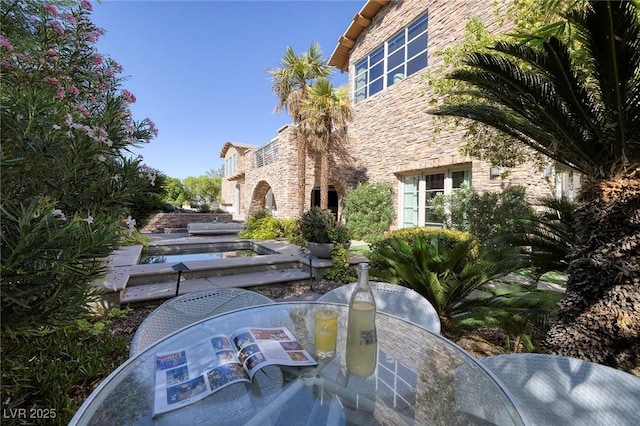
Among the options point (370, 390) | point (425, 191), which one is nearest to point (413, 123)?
point (425, 191)

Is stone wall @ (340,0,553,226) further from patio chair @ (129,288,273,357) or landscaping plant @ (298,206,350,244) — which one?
patio chair @ (129,288,273,357)

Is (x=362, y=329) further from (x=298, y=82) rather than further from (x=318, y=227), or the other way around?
(x=298, y=82)

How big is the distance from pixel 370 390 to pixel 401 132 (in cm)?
932

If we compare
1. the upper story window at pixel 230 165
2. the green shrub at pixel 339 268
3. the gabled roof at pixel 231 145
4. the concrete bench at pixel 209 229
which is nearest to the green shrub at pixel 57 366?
the green shrub at pixel 339 268

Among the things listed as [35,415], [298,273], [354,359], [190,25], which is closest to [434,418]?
[354,359]

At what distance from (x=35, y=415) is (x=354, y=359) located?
76.3 inches

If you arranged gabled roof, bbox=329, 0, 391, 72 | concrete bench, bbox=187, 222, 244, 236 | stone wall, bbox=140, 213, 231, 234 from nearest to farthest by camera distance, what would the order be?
gabled roof, bbox=329, 0, 391, 72 → concrete bench, bbox=187, 222, 244, 236 → stone wall, bbox=140, 213, 231, 234

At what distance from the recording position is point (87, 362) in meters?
2.15

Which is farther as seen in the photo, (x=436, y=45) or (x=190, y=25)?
(x=436, y=45)

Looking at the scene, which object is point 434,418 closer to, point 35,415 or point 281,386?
point 281,386

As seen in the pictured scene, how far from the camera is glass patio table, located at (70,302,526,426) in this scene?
3.45ft

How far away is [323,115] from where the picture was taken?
33.3 ft

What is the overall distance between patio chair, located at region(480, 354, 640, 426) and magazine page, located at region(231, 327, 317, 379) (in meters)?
0.94

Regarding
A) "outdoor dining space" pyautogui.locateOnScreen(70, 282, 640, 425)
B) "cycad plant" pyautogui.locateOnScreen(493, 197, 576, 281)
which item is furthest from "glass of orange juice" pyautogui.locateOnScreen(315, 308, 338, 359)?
"cycad plant" pyautogui.locateOnScreen(493, 197, 576, 281)
